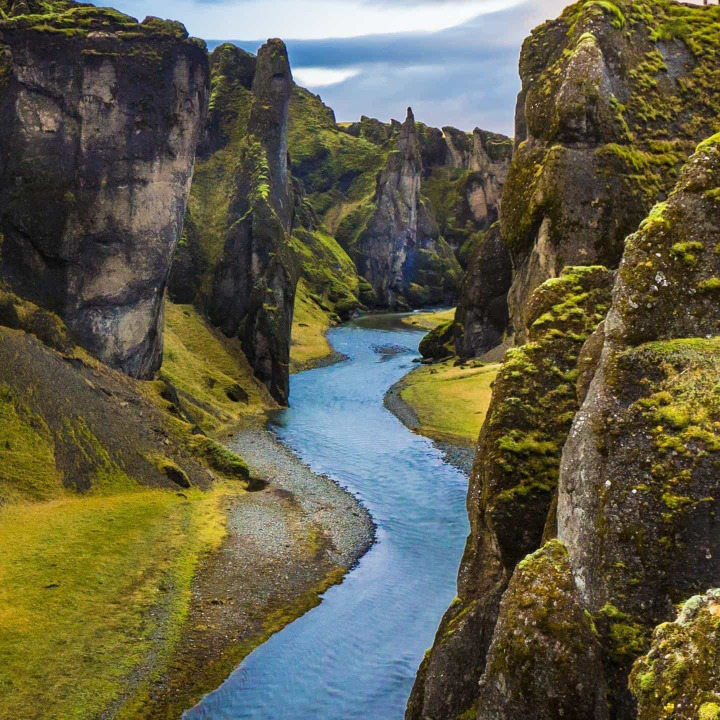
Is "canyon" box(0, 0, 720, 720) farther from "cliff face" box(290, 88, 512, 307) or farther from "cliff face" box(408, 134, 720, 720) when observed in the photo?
"cliff face" box(290, 88, 512, 307)

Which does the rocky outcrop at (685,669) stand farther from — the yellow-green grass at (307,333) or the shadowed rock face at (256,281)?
the yellow-green grass at (307,333)

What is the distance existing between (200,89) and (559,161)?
4272 centimetres

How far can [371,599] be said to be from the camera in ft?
114

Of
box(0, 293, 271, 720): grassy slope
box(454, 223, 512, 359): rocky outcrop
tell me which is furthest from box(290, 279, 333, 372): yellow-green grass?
box(0, 293, 271, 720): grassy slope

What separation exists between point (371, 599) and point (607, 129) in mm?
21880

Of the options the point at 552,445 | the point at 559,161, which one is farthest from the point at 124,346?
the point at 552,445

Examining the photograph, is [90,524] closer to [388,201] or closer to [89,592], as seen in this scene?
[89,592]

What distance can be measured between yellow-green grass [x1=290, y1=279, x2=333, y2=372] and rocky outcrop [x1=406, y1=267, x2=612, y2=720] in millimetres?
75578

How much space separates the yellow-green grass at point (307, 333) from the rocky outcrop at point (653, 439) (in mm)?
80785

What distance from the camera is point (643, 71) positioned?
27062 mm

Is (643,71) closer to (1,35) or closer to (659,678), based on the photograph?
(659,678)

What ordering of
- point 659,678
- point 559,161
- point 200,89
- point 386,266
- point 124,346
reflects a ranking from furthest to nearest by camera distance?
point 386,266 → point 200,89 → point 124,346 → point 559,161 → point 659,678

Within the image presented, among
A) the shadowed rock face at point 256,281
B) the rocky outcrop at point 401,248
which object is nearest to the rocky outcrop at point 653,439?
the shadowed rock face at point 256,281

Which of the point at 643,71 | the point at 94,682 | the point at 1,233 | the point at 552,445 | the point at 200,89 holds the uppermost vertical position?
the point at 200,89
